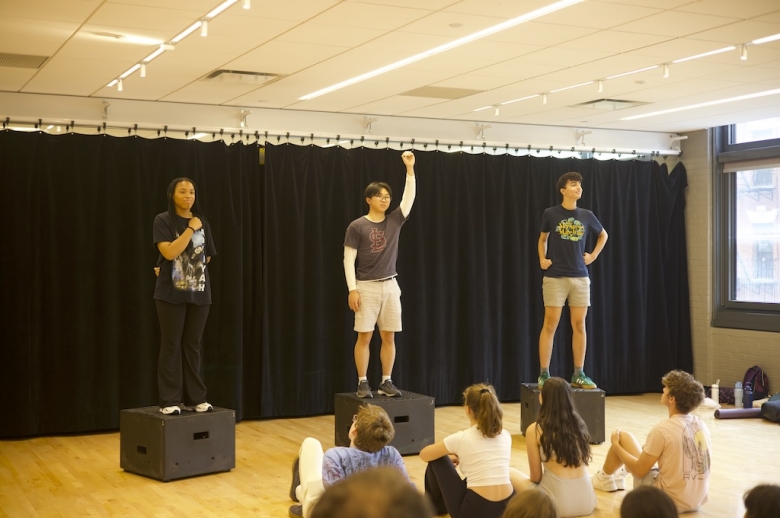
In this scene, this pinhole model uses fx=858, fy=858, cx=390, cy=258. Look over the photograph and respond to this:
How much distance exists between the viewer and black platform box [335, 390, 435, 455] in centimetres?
634

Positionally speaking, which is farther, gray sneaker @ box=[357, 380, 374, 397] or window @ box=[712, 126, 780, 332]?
window @ box=[712, 126, 780, 332]

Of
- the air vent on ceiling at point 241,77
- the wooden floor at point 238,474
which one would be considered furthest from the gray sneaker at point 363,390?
the air vent on ceiling at point 241,77

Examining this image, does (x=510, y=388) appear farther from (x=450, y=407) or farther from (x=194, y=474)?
(x=194, y=474)

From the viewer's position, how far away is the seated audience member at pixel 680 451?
15.4ft

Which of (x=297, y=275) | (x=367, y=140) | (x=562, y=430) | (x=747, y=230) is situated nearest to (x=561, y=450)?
(x=562, y=430)

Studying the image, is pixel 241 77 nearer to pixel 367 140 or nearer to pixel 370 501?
pixel 367 140

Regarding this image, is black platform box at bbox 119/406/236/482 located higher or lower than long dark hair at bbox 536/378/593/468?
lower

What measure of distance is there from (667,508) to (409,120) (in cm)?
699

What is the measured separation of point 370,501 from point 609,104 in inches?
301

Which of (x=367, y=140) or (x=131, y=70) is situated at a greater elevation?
(x=131, y=70)

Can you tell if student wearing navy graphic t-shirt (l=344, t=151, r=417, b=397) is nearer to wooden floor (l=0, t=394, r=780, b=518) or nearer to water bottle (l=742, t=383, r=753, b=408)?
wooden floor (l=0, t=394, r=780, b=518)

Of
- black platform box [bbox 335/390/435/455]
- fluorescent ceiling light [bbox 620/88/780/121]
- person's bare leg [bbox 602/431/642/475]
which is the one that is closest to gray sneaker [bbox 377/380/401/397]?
black platform box [bbox 335/390/435/455]

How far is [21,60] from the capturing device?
19.9 ft

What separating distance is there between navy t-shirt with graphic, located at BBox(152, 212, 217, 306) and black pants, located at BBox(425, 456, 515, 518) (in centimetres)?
206
